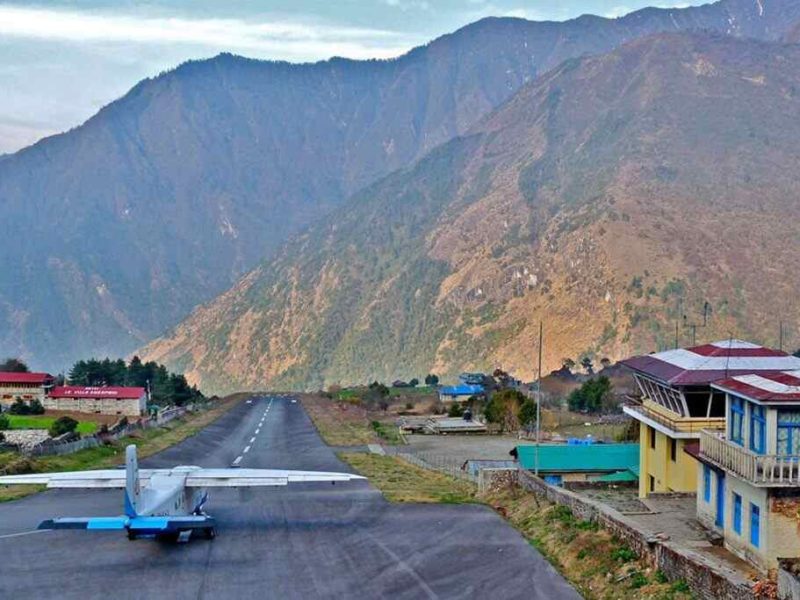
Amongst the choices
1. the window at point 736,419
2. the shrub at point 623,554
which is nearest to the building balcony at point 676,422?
the window at point 736,419

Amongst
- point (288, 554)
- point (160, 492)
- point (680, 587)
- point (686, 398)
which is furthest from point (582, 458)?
point (680, 587)

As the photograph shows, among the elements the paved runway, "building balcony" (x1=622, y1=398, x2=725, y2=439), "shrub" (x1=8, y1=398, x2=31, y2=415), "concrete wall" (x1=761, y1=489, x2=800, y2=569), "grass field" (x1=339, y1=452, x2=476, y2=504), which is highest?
"building balcony" (x1=622, y1=398, x2=725, y2=439)

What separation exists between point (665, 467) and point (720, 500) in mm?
9333

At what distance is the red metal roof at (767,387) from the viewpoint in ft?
78.0

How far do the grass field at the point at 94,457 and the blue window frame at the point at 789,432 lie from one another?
1085 inches

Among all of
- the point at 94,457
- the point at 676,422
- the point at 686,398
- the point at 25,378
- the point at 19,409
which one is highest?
the point at 686,398

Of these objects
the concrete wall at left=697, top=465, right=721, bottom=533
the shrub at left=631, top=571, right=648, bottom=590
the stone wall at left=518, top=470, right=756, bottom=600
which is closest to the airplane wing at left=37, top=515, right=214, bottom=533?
the stone wall at left=518, top=470, right=756, bottom=600

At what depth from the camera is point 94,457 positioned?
5419 cm

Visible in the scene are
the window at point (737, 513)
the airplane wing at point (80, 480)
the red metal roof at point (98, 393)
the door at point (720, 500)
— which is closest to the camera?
the window at point (737, 513)

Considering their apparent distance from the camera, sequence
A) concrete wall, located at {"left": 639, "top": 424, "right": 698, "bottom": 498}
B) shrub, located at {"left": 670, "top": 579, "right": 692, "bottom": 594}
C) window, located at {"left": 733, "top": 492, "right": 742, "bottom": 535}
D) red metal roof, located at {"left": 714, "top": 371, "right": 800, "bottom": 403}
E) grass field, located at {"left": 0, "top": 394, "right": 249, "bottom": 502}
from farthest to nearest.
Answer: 1. grass field, located at {"left": 0, "top": 394, "right": 249, "bottom": 502}
2. concrete wall, located at {"left": 639, "top": 424, "right": 698, "bottom": 498}
3. window, located at {"left": 733, "top": 492, "right": 742, "bottom": 535}
4. red metal roof, located at {"left": 714, "top": 371, "right": 800, "bottom": 403}
5. shrub, located at {"left": 670, "top": 579, "right": 692, "bottom": 594}

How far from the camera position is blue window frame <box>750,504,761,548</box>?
24438 mm

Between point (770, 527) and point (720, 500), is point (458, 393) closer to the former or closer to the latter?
point (720, 500)

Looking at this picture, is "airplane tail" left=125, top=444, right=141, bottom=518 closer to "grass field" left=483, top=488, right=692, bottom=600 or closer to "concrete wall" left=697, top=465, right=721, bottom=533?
"grass field" left=483, top=488, right=692, bottom=600

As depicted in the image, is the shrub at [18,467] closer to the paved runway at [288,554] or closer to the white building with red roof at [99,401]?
the paved runway at [288,554]
